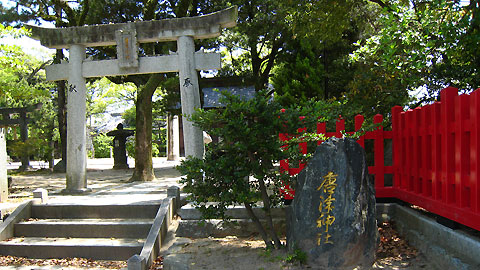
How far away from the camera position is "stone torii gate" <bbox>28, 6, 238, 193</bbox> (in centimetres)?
944

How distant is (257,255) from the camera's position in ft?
17.9

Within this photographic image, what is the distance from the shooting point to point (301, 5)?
10.4 metres

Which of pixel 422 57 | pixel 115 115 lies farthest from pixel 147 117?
pixel 115 115

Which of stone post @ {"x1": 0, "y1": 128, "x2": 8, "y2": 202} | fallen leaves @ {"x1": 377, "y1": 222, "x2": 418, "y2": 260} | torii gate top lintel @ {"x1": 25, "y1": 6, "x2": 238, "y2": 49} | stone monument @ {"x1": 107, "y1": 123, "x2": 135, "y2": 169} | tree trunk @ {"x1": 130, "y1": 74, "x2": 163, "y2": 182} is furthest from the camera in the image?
stone monument @ {"x1": 107, "y1": 123, "x2": 135, "y2": 169}

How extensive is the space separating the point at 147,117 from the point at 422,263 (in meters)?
9.40

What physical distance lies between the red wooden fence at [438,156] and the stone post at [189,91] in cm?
307

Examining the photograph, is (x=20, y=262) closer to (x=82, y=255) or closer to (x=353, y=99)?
(x=82, y=255)

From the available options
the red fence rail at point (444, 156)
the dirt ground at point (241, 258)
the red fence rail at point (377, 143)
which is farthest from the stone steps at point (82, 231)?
the red fence rail at point (444, 156)

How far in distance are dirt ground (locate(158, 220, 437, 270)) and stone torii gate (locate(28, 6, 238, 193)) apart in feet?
11.0

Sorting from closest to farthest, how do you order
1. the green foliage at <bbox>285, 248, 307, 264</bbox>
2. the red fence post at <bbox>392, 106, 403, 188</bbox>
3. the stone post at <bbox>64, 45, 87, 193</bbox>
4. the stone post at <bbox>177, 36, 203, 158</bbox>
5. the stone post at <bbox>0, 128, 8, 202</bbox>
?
the green foliage at <bbox>285, 248, 307, 264</bbox> < the red fence post at <bbox>392, 106, 403, 188</bbox> < the stone post at <bbox>0, 128, 8, 202</bbox> < the stone post at <bbox>177, 36, 203, 158</bbox> < the stone post at <bbox>64, 45, 87, 193</bbox>

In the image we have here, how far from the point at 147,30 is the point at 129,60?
84 centimetres

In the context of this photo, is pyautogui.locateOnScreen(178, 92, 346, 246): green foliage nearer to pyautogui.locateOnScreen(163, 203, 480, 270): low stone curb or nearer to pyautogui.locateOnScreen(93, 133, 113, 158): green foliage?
pyautogui.locateOnScreen(163, 203, 480, 270): low stone curb

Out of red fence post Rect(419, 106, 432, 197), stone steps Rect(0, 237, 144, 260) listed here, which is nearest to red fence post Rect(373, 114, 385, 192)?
red fence post Rect(419, 106, 432, 197)

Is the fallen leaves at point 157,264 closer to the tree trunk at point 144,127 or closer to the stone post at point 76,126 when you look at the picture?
the stone post at point 76,126
